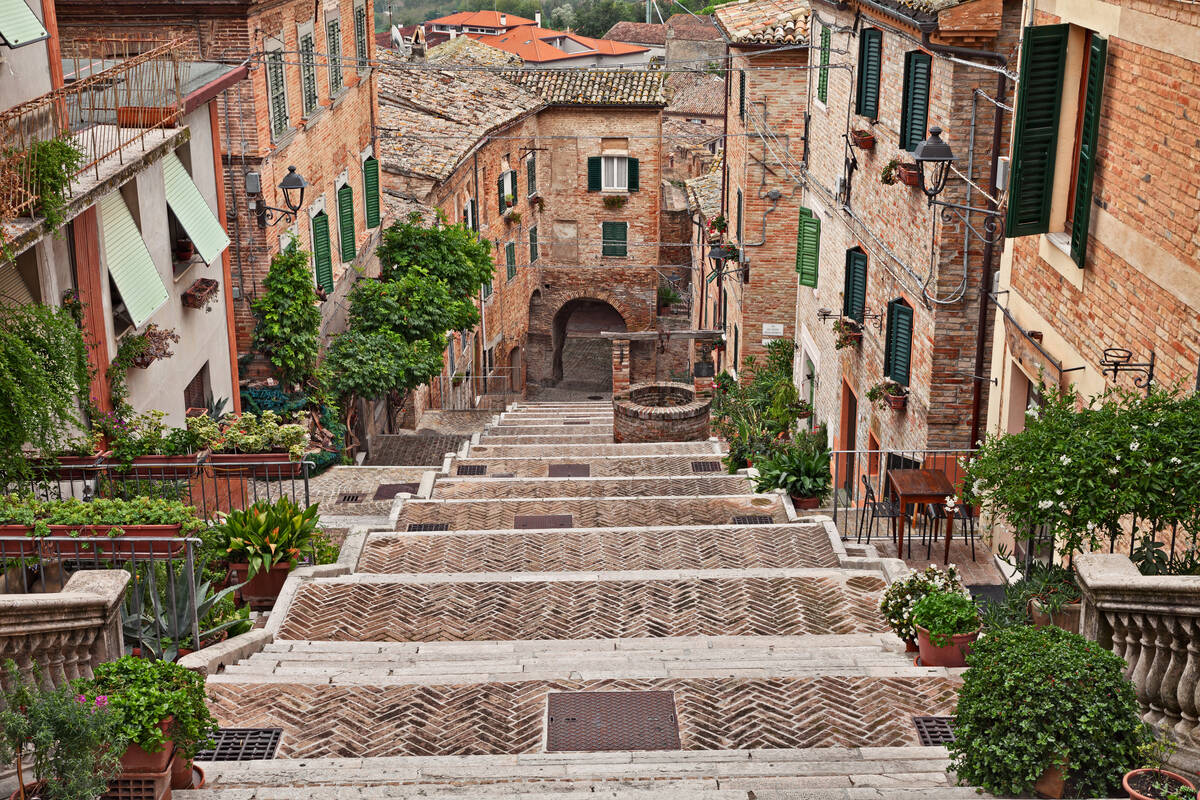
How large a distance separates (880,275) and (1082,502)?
9749mm

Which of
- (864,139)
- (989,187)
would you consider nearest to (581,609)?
(989,187)

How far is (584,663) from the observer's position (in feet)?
29.4

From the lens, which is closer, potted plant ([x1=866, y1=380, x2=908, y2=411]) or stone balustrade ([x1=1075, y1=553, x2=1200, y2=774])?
stone balustrade ([x1=1075, y1=553, x2=1200, y2=774])

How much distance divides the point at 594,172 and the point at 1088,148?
105ft

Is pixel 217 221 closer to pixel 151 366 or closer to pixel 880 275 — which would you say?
pixel 151 366

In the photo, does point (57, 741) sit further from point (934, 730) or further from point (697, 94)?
point (697, 94)

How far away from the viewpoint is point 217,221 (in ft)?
52.7

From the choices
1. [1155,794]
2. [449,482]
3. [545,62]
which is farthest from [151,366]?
[545,62]

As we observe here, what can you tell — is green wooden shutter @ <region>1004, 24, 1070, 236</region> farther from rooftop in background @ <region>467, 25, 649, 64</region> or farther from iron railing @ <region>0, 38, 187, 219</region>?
rooftop in background @ <region>467, 25, 649, 64</region>

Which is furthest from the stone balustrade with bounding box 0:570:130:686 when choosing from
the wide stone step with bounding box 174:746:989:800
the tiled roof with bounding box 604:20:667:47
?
the tiled roof with bounding box 604:20:667:47

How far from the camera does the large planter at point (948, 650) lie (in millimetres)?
8672

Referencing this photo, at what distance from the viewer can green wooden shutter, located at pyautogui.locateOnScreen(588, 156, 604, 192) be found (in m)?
40.4

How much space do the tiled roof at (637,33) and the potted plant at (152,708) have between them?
230ft

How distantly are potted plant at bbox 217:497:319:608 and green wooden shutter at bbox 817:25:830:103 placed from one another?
12102 mm
